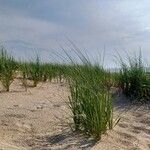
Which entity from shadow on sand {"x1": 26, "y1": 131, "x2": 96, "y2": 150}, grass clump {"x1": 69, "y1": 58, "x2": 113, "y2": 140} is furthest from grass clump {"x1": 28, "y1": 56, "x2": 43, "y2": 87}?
shadow on sand {"x1": 26, "y1": 131, "x2": 96, "y2": 150}

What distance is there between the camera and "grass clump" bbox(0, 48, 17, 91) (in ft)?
21.7

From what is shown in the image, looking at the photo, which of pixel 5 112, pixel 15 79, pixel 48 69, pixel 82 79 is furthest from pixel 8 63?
pixel 82 79

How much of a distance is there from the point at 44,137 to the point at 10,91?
238 centimetres

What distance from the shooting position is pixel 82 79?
14.6 feet

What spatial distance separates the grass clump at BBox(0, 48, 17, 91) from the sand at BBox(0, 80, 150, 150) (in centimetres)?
17

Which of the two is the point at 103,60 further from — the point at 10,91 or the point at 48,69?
the point at 48,69

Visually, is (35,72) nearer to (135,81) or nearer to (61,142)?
(135,81)

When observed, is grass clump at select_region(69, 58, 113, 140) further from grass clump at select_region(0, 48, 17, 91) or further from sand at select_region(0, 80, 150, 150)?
grass clump at select_region(0, 48, 17, 91)

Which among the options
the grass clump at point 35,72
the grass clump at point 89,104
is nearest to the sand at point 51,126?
the grass clump at point 89,104

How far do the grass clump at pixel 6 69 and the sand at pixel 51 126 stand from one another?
6.9 inches

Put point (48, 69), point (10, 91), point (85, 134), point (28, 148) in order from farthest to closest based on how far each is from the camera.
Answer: point (48, 69) → point (10, 91) → point (85, 134) → point (28, 148)

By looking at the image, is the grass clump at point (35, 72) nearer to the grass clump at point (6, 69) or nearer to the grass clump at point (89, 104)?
the grass clump at point (6, 69)

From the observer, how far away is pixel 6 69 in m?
7.05

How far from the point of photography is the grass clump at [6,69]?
21.7ft
